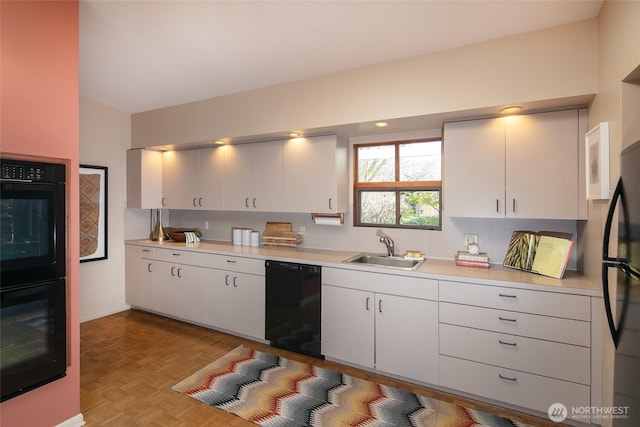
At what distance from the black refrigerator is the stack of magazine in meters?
1.17

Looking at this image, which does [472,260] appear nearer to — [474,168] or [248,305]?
[474,168]

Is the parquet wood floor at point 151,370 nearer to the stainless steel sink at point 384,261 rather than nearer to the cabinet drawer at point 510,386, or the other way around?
the cabinet drawer at point 510,386

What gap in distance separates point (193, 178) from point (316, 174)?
1.78m

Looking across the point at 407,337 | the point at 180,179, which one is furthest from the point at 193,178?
the point at 407,337

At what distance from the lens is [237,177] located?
3.70m

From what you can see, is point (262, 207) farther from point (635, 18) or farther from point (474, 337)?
point (635, 18)

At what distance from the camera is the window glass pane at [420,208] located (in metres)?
3.10

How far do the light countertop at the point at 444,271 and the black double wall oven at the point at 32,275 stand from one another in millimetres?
1620

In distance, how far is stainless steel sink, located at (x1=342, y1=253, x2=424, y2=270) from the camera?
9.69ft

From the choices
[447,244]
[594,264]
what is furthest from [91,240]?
[594,264]

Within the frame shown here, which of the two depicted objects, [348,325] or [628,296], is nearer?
[628,296]

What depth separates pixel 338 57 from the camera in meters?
2.54

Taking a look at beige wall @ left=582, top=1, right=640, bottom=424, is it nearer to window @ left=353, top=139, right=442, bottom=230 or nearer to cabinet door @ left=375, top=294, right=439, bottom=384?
cabinet door @ left=375, top=294, right=439, bottom=384

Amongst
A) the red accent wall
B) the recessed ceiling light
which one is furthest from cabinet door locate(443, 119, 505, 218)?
the red accent wall
